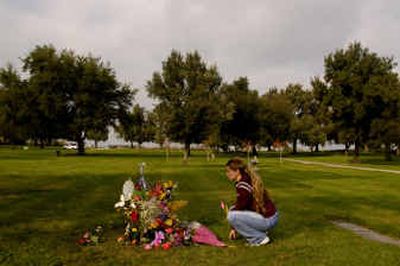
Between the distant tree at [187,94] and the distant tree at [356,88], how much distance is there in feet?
65.3

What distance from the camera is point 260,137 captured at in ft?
294

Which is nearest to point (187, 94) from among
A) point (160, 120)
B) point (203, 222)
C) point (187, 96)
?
point (187, 96)

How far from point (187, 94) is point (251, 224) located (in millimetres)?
62707

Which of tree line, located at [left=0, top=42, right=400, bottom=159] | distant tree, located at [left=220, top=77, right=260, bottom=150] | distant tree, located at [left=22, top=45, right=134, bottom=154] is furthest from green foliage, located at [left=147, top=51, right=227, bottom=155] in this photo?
distant tree, located at [left=220, top=77, right=260, bottom=150]

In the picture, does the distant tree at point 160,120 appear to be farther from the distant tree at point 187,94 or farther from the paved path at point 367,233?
the paved path at point 367,233

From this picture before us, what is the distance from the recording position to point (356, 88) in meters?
57.1

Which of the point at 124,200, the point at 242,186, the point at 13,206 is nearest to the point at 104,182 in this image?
the point at 13,206

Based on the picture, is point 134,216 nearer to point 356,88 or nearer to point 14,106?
point 356,88

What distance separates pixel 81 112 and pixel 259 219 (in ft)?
214

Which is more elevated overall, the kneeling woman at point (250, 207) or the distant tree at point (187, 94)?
the distant tree at point (187, 94)

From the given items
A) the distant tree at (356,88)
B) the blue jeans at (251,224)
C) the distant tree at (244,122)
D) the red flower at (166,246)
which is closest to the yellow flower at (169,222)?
the red flower at (166,246)

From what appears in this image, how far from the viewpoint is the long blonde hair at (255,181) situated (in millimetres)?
9641

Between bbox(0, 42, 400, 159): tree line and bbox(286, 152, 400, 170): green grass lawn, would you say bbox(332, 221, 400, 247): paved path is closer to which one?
bbox(286, 152, 400, 170): green grass lawn

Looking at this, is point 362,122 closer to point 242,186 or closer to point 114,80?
point 114,80
